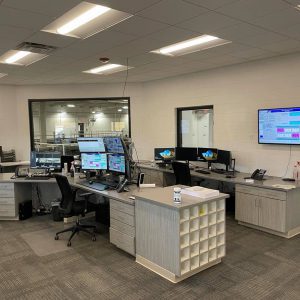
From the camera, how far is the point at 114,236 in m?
3.76

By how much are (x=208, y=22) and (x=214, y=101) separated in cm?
279

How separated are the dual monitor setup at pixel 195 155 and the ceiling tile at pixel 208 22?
2.62m

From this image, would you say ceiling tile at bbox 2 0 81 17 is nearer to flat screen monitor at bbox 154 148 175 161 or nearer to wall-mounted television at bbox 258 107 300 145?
wall-mounted television at bbox 258 107 300 145

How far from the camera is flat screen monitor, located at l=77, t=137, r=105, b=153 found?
4.50m

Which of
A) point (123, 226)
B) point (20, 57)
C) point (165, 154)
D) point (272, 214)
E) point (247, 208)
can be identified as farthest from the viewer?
point (165, 154)

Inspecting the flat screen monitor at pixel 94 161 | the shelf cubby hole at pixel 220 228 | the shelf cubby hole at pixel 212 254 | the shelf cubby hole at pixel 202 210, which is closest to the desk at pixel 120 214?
the flat screen monitor at pixel 94 161

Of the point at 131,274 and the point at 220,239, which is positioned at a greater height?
the point at 220,239

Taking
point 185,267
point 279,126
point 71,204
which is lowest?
point 185,267

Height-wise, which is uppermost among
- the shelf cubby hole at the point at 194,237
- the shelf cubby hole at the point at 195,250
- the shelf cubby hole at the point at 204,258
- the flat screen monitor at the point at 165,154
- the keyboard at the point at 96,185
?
the flat screen monitor at the point at 165,154

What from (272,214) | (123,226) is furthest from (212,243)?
(272,214)

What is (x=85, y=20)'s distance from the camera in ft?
10.6

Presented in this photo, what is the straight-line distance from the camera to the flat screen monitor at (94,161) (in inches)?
179

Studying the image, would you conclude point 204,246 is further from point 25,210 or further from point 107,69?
point 107,69

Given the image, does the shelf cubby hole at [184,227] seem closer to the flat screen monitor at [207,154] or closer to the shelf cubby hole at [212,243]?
the shelf cubby hole at [212,243]
